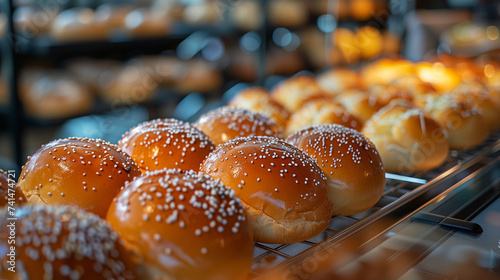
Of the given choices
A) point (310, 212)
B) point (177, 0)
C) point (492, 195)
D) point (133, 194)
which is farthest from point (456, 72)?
point (177, 0)

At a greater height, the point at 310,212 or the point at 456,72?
the point at 456,72

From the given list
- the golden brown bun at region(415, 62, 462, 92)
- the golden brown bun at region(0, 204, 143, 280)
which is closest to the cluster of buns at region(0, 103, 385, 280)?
the golden brown bun at region(0, 204, 143, 280)

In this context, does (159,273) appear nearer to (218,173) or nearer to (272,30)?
(218,173)

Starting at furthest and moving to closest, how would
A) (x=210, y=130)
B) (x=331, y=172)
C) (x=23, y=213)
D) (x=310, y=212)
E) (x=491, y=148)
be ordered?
1. (x=491, y=148)
2. (x=210, y=130)
3. (x=331, y=172)
4. (x=310, y=212)
5. (x=23, y=213)

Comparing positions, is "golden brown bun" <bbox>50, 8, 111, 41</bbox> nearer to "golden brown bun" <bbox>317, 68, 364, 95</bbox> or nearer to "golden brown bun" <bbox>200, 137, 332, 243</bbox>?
"golden brown bun" <bbox>317, 68, 364, 95</bbox>

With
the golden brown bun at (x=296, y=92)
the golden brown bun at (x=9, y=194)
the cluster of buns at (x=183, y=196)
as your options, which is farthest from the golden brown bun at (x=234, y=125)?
the golden brown bun at (x=9, y=194)

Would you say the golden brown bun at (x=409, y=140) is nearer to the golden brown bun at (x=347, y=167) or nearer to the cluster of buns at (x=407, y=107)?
the cluster of buns at (x=407, y=107)
